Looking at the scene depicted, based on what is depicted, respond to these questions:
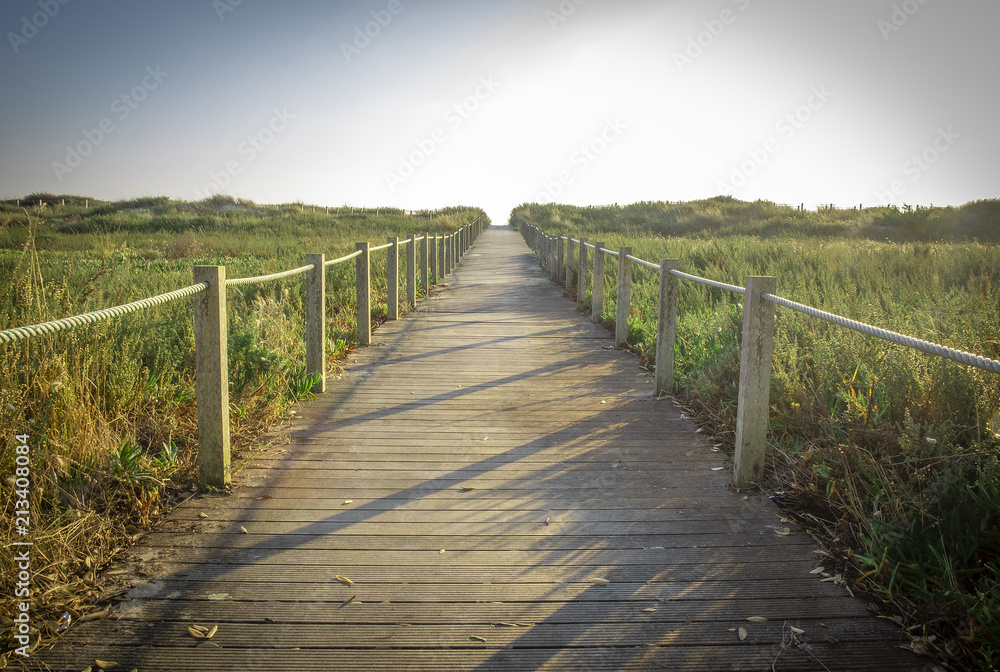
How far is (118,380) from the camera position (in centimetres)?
383

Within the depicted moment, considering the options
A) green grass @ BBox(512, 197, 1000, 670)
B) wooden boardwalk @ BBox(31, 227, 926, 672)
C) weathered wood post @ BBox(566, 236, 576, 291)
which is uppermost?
weathered wood post @ BBox(566, 236, 576, 291)

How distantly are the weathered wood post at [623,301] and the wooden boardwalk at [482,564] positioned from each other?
8.31 feet

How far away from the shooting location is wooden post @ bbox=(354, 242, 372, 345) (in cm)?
732

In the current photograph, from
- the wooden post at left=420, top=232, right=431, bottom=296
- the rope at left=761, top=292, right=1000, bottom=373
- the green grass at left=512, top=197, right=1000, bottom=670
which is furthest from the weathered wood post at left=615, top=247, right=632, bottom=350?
the wooden post at left=420, top=232, right=431, bottom=296

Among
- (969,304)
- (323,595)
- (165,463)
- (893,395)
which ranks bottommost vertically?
(323,595)

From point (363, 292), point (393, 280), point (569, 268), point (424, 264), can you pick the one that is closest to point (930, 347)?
point (363, 292)

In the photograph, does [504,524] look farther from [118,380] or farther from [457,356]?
[457,356]

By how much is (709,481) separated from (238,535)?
255 centimetres

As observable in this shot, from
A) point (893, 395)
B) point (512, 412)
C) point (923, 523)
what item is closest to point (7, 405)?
point (512, 412)

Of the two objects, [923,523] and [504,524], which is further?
[504,524]

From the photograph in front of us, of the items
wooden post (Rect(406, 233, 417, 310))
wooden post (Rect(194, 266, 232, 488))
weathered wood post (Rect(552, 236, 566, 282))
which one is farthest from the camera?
weathered wood post (Rect(552, 236, 566, 282))

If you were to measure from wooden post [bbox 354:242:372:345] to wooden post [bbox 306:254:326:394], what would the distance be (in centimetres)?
153

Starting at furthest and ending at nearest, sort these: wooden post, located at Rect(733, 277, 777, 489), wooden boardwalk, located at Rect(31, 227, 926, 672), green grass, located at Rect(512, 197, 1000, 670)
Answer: wooden post, located at Rect(733, 277, 777, 489) < green grass, located at Rect(512, 197, 1000, 670) < wooden boardwalk, located at Rect(31, 227, 926, 672)

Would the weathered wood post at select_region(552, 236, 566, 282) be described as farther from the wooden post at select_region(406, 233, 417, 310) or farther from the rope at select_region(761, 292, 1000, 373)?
the rope at select_region(761, 292, 1000, 373)
